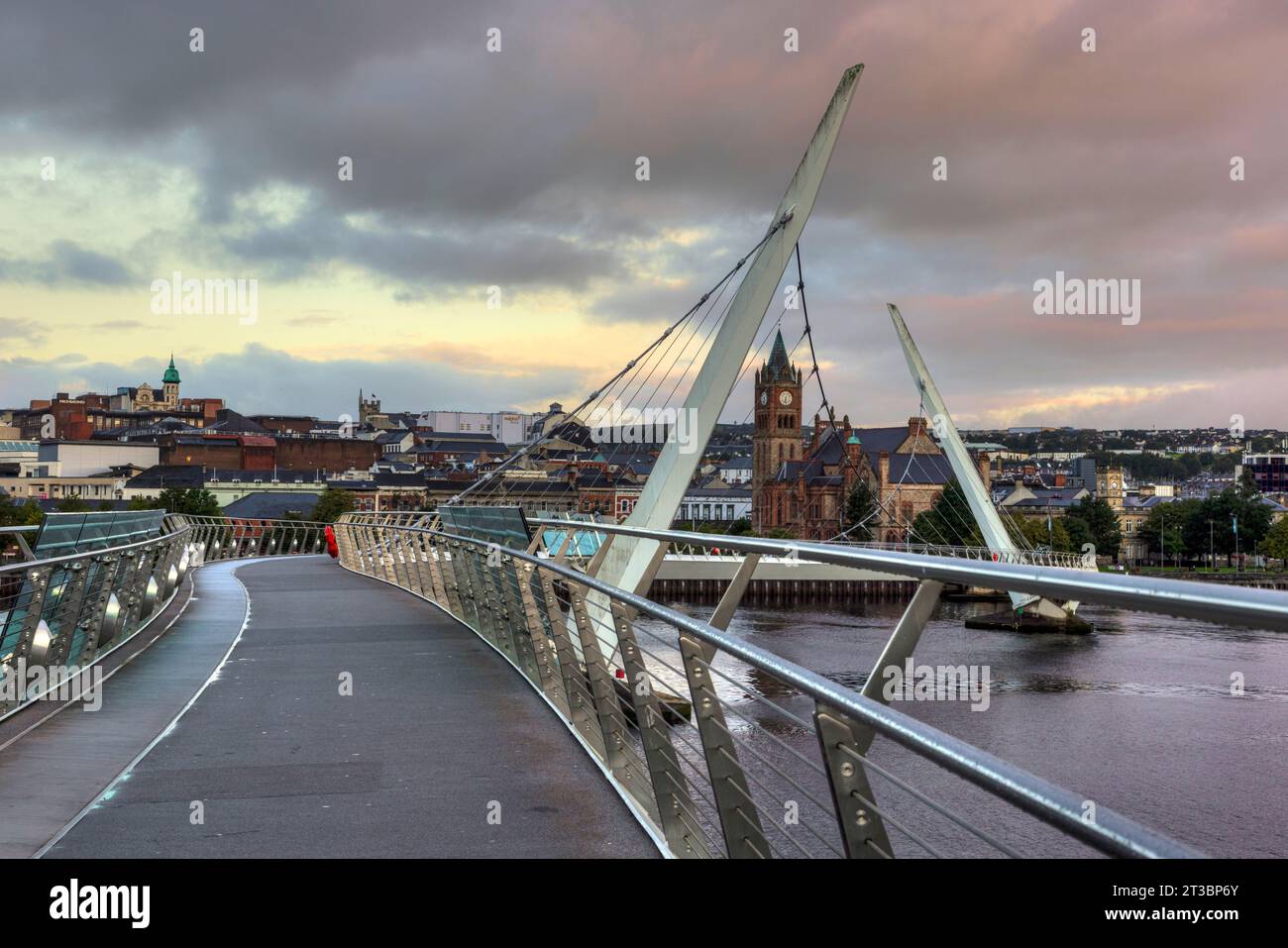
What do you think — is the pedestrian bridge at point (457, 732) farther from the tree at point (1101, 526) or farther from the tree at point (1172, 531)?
the tree at point (1172, 531)

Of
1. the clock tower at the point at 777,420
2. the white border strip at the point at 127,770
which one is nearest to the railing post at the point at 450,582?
the white border strip at the point at 127,770

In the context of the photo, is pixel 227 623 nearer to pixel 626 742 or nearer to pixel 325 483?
pixel 626 742

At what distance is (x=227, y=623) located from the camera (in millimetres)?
10836

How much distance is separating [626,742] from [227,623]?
6.89m

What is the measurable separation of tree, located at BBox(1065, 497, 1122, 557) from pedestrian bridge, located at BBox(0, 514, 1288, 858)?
98940 mm

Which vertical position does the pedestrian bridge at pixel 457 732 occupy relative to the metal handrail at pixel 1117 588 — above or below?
below

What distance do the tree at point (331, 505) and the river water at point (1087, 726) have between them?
59.4 m

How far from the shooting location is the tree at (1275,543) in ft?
332

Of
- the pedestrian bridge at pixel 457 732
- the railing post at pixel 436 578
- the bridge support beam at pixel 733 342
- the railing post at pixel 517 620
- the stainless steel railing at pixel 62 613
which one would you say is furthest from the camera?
the bridge support beam at pixel 733 342

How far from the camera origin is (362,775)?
4691mm

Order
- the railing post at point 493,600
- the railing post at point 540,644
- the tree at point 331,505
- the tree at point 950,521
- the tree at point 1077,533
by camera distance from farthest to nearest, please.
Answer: the tree at point 331,505, the tree at point 1077,533, the tree at point 950,521, the railing post at point 493,600, the railing post at point 540,644

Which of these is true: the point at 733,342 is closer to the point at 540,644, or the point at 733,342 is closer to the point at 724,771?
the point at 540,644

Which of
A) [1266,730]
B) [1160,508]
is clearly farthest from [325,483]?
[1266,730]

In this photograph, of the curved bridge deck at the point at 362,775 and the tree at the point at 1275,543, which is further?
the tree at the point at 1275,543
